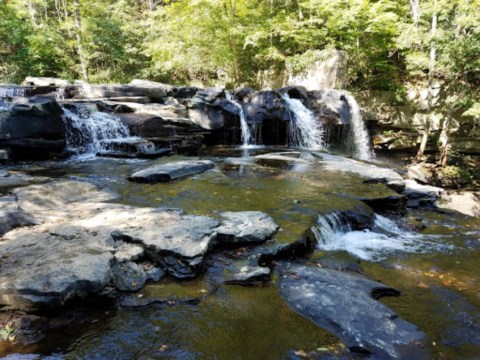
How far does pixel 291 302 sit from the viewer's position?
3141 millimetres

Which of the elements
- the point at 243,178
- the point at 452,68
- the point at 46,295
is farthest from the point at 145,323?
the point at 452,68

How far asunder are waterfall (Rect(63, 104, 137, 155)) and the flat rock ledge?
4743 millimetres

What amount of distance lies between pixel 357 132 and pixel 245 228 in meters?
10.9

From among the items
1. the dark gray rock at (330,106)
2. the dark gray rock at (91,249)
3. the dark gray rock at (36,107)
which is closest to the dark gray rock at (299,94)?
the dark gray rock at (330,106)

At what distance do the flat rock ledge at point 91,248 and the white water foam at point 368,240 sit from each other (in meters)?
0.90

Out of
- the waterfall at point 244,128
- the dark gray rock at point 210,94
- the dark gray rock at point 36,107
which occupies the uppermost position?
the dark gray rock at point 210,94

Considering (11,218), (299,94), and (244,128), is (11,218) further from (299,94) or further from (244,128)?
(299,94)

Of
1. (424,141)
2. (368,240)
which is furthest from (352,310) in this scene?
(424,141)

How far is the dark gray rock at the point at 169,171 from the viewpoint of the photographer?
20.7 ft

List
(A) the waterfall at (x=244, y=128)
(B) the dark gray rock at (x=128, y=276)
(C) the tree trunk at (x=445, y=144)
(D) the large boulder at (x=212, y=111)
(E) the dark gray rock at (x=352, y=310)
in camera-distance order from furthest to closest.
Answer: (C) the tree trunk at (x=445, y=144) → (A) the waterfall at (x=244, y=128) → (D) the large boulder at (x=212, y=111) → (B) the dark gray rock at (x=128, y=276) → (E) the dark gray rock at (x=352, y=310)

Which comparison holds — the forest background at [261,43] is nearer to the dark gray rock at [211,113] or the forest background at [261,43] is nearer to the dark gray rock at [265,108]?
the dark gray rock at [265,108]

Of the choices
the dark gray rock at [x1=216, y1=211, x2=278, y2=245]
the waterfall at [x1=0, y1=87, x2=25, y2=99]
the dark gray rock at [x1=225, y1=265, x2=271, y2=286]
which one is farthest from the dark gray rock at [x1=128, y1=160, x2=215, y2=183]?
the waterfall at [x1=0, y1=87, x2=25, y2=99]

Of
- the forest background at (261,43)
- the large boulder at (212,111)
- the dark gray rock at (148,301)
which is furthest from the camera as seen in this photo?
the large boulder at (212,111)

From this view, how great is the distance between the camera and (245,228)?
13.4ft
